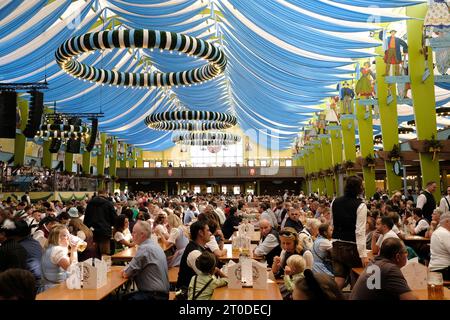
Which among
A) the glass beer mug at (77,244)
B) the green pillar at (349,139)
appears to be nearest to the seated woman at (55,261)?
the glass beer mug at (77,244)

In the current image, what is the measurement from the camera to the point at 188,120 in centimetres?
1583

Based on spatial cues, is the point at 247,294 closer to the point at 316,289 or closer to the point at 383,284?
the point at 383,284

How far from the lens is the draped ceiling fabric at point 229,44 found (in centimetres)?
1018

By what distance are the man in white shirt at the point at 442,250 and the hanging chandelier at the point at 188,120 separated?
11.2 metres

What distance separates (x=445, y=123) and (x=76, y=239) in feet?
76.8

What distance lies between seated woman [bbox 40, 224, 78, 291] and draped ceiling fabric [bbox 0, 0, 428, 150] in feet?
22.5

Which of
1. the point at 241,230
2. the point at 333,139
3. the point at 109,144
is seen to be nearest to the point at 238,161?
the point at 109,144

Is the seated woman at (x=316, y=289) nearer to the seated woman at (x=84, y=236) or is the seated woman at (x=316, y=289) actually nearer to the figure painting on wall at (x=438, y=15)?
the seated woman at (x=84, y=236)

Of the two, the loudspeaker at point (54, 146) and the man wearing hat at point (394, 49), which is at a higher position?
the man wearing hat at point (394, 49)

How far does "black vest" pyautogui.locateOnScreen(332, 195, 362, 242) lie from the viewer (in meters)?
4.44

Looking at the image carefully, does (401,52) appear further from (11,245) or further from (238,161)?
(238,161)

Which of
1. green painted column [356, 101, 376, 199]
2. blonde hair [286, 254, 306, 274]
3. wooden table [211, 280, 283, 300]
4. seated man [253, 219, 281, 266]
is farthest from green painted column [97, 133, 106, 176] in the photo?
blonde hair [286, 254, 306, 274]

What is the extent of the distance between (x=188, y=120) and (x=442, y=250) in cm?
1231

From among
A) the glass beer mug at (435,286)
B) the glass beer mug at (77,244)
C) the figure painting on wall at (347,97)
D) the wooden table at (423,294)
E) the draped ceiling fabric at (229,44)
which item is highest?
the draped ceiling fabric at (229,44)
